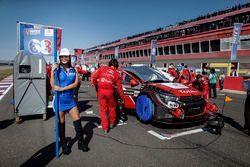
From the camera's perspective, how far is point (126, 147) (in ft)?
12.8

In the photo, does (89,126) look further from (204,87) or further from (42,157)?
(204,87)

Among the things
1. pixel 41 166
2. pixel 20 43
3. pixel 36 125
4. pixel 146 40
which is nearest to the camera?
pixel 41 166

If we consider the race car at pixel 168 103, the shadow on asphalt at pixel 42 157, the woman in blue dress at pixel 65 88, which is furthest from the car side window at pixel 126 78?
the shadow on asphalt at pixel 42 157

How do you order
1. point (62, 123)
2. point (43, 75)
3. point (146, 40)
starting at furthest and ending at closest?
1. point (146, 40)
2. point (43, 75)
3. point (62, 123)

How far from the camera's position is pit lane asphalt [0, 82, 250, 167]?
3301mm

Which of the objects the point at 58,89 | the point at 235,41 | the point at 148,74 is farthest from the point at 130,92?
the point at 235,41

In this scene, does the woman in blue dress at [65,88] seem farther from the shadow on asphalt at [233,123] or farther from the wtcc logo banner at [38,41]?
the shadow on asphalt at [233,123]

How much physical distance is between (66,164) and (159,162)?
1.56 m

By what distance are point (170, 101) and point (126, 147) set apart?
5.29 feet

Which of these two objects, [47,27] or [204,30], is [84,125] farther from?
[204,30]

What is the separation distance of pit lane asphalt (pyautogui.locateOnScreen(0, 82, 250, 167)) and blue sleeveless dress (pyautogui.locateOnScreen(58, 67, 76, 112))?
0.90m

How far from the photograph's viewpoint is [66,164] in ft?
10.5

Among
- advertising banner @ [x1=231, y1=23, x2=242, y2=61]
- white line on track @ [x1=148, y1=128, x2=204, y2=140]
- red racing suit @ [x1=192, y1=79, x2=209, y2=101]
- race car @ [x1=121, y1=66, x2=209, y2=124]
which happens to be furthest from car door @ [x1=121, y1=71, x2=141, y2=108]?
advertising banner @ [x1=231, y1=23, x2=242, y2=61]

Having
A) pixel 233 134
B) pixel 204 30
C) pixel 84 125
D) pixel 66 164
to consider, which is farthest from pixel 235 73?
pixel 66 164
